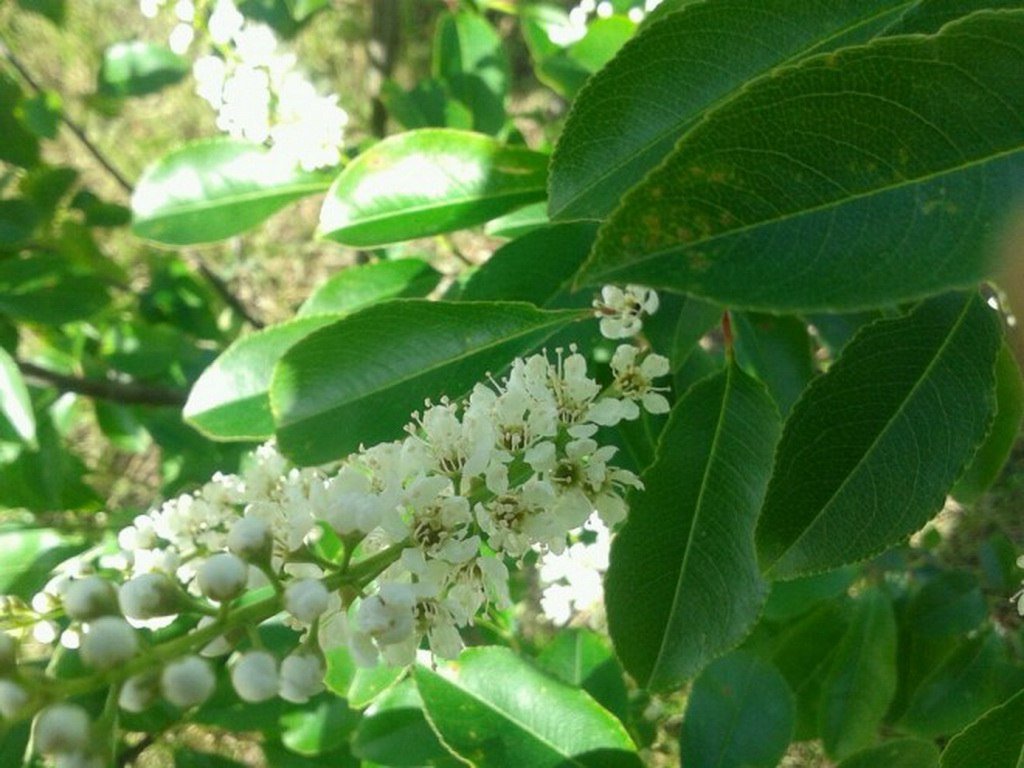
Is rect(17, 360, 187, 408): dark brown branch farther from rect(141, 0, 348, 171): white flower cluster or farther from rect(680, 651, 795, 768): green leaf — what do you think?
rect(680, 651, 795, 768): green leaf

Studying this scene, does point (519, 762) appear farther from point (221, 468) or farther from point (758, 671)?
point (221, 468)

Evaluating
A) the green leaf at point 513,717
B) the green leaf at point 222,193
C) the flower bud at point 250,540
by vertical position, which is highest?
the flower bud at point 250,540

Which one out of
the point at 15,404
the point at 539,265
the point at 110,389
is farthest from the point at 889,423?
the point at 110,389

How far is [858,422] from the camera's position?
71 cm

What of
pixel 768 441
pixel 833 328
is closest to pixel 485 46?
pixel 833 328

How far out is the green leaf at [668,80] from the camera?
0.68 metres

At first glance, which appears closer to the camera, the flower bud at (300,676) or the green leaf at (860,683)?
the flower bud at (300,676)

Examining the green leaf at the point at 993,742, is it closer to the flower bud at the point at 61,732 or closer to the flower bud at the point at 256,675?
the flower bud at the point at 256,675

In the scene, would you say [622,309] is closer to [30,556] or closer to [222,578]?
[222,578]

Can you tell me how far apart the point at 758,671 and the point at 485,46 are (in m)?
1.16

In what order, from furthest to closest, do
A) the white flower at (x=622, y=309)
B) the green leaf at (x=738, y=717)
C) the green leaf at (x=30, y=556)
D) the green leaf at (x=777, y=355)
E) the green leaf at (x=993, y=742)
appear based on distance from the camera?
the green leaf at (x=30, y=556) < the green leaf at (x=777, y=355) < the green leaf at (x=738, y=717) < the white flower at (x=622, y=309) < the green leaf at (x=993, y=742)

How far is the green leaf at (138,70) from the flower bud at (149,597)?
5.09 ft

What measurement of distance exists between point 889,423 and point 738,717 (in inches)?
18.5

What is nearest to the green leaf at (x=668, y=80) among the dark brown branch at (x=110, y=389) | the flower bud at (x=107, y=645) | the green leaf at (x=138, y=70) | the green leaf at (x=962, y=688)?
the flower bud at (x=107, y=645)
